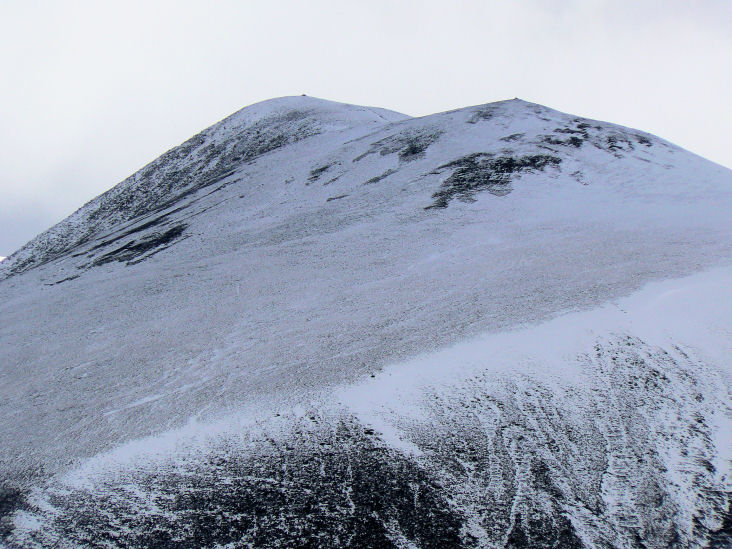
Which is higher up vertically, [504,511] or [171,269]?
[171,269]

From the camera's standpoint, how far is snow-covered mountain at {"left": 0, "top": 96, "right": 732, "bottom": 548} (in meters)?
6.81

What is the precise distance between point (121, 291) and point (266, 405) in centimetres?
1169

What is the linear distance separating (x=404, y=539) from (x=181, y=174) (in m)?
43.5

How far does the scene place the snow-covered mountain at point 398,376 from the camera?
6.81 metres

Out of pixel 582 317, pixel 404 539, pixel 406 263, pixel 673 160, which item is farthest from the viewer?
pixel 673 160

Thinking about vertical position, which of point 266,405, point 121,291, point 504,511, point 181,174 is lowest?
point 504,511

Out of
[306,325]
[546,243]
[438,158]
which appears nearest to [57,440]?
[306,325]

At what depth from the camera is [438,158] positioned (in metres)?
28.3

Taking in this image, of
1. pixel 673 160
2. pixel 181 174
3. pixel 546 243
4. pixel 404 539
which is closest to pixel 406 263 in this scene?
pixel 546 243

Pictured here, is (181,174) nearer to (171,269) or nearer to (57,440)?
(171,269)

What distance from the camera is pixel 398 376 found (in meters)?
10.0

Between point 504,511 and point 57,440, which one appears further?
point 57,440

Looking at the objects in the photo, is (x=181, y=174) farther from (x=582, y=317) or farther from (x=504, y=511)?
(x=504, y=511)

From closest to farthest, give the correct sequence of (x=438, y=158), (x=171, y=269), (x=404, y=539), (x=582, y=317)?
(x=404, y=539) → (x=582, y=317) → (x=171, y=269) → (x=438, y=158)
